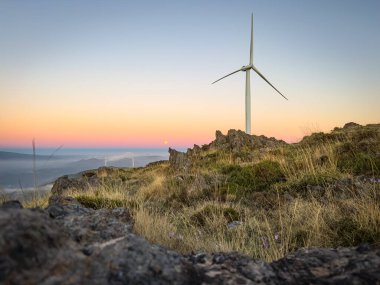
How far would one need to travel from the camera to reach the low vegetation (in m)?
5.09

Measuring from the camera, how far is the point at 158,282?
195cm

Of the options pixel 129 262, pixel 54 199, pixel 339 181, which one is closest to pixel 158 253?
pixel 129 262

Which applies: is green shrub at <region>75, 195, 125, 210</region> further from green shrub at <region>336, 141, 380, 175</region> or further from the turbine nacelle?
the turbine nacelle

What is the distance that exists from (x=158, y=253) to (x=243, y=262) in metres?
0.57

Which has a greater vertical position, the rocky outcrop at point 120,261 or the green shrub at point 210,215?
the rocky outcrop at point 120,261

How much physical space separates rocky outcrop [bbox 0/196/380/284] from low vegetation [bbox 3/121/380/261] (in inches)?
75.6

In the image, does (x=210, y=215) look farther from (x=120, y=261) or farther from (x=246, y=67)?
(x=246, y=67)

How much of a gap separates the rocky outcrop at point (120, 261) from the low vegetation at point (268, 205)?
192 centimetres

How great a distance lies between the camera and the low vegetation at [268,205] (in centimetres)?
509

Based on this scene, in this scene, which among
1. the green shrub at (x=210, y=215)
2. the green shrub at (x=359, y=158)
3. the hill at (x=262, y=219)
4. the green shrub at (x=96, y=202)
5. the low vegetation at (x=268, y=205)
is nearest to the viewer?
the hill at (x=262, y=219)

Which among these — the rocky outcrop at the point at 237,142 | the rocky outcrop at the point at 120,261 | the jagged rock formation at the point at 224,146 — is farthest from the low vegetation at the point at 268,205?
the rocky outcrop at the point at 237,142

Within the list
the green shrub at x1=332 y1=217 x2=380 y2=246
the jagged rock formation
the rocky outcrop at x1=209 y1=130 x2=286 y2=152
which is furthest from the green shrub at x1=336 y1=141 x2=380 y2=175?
the rocky outcrop at x1=209 y1=130 x2=286 y2=152

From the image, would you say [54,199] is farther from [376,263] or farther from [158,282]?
[376,263]

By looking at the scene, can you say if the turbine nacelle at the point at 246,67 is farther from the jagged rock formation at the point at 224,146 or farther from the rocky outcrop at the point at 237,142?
the rocky outcrop at the point at 237,142
